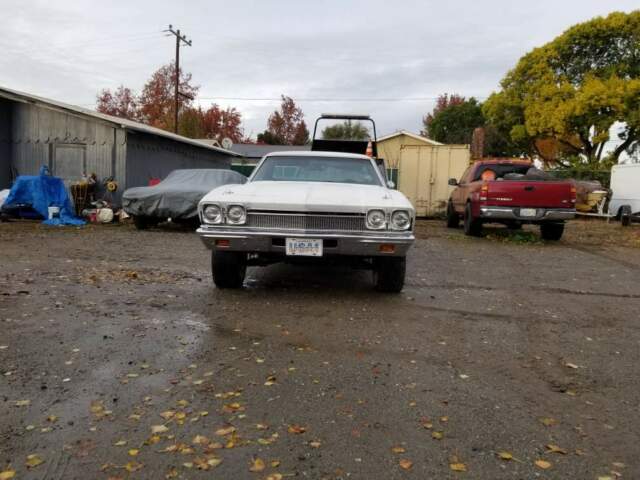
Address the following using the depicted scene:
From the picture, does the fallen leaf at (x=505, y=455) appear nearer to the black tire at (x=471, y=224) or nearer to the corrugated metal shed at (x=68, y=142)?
the black tire at (x=471, y=224)

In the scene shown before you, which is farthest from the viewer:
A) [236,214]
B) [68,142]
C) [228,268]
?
[68,142]

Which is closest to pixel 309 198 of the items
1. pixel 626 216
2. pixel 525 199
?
pixel 525 199

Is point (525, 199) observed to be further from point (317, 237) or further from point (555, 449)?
point (555, 449)

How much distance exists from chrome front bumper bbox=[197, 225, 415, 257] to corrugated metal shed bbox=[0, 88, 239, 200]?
11.5 metres

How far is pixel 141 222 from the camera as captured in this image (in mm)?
11930

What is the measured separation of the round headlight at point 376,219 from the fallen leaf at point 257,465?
2941 mm

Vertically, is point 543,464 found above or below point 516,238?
below

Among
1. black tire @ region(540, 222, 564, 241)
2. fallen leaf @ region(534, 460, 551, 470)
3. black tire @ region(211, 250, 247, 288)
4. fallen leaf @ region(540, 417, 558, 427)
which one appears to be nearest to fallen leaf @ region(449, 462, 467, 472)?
fallen leaf @ region(534, 460, 551, 470)

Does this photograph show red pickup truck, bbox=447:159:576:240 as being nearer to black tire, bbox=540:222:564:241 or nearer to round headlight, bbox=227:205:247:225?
black tire, bbox=540:222:564:241

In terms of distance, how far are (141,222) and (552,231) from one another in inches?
350

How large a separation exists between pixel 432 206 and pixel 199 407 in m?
15.8

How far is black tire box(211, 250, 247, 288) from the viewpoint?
211 inches

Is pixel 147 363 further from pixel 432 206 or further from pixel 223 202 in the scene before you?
pixel 432 206

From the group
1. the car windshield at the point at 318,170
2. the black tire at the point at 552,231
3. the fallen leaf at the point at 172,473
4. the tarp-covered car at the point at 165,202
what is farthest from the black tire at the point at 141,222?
the fallen leaf at the point at 172,473
